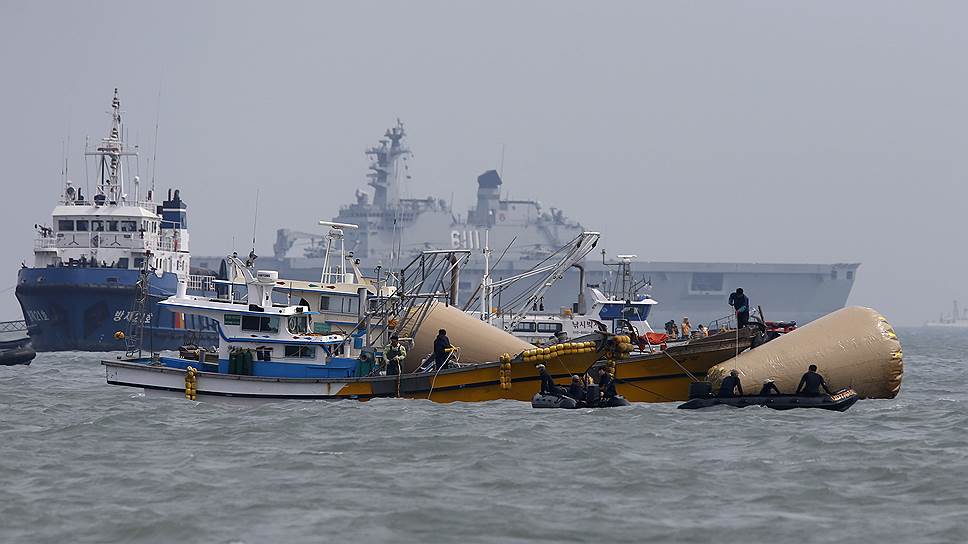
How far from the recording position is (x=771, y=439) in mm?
31641

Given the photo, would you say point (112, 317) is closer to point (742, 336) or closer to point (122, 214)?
point (122, 214)

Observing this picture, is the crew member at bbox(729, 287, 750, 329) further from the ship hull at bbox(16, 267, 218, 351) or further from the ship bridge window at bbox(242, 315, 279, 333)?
the ship hull at bbox(16, 267, 218, 351)

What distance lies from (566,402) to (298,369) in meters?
7.15

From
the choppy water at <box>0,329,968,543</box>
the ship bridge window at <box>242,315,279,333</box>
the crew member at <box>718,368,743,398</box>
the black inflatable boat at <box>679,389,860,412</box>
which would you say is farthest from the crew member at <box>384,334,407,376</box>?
the crew member at <box>718,368,743,398</box>

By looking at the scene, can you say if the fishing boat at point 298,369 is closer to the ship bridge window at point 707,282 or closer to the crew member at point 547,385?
the crew member at point 547,385

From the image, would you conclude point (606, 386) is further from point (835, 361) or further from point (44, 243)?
point (44, 243)

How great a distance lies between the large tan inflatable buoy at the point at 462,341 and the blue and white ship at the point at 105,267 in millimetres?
A: 33641

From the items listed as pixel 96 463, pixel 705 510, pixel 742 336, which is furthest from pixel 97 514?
pixel 742 336

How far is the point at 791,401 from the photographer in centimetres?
3697

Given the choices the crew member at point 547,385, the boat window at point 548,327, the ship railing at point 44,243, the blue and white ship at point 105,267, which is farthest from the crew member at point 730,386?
the ship railing at point 44,243

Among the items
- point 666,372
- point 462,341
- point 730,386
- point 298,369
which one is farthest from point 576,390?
point 298,369

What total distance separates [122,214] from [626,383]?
50.5 m

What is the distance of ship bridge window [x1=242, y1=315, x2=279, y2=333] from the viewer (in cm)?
3875

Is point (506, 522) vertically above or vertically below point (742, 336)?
below
